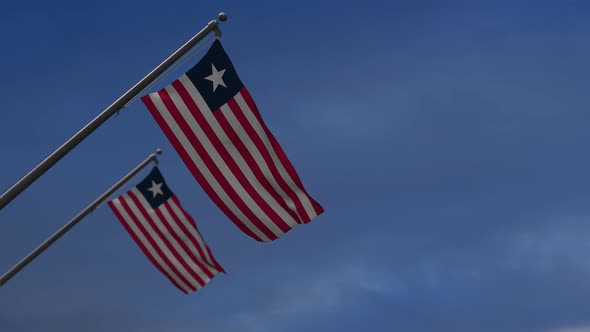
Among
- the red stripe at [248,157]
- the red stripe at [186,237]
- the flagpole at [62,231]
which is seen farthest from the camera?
the red stripe at [186,237]

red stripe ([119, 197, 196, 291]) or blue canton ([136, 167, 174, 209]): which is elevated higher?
blue canton ([136, 167, 174, 209])

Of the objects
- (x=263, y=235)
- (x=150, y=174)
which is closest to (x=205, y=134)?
(x=263, y=235)

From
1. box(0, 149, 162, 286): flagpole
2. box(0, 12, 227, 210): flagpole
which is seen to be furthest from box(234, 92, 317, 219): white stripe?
box(0, 149, 162, 286): flagpole

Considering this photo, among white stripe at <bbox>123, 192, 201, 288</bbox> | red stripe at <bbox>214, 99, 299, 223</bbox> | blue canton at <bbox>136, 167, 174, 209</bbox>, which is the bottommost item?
red stripe at <bbox>214, 99, 299, 223</bbox>

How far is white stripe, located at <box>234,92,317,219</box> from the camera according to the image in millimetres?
13930

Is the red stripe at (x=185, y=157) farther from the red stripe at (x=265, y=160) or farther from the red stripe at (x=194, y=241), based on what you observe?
the red stripe at (x=194, y=241)

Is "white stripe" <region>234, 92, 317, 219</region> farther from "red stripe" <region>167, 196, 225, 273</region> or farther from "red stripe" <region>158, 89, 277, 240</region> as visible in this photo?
"red stripe" <region>167, 196, 225, 273</region>

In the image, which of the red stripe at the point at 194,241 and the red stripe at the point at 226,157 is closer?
the red stripe at the point at 226,157

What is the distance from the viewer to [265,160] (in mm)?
14102

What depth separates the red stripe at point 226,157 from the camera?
45.4ft

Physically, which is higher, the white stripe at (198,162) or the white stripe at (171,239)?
the white stripe at (171,239)

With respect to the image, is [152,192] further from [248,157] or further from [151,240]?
[248,157]

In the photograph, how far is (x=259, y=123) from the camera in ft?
46.0

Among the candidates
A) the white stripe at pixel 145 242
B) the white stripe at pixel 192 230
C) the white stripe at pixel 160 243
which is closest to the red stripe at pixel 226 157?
the white stripe at pixel 160 243
